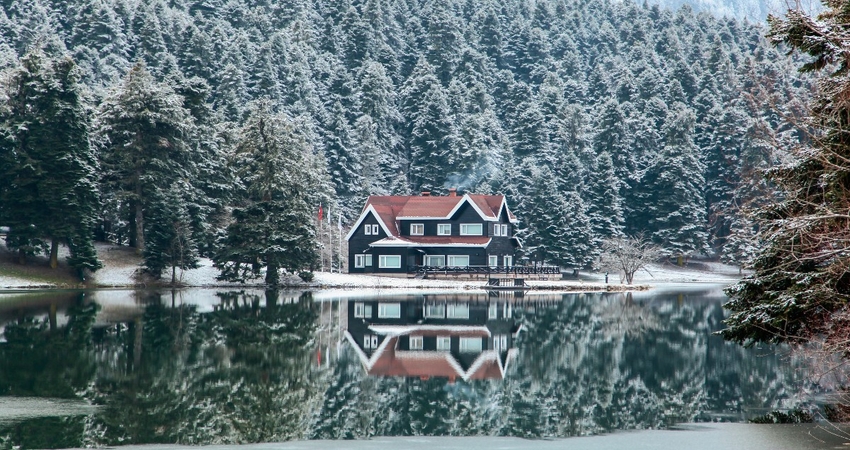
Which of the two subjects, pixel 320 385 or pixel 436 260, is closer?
pixel 320 385

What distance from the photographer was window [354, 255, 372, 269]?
254ft

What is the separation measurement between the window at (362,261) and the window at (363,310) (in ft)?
84.3

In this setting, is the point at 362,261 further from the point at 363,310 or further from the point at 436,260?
the point at 363,310

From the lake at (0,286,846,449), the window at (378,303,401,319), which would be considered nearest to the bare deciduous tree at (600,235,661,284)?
the lake at (0,286,846,449)

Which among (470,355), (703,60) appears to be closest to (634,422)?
(470,355)

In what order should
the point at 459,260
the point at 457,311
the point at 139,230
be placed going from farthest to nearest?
the point at 459,260
the point at 139,230
the point at 457,311

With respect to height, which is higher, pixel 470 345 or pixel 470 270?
pixel 470 270

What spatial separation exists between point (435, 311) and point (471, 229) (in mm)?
30655

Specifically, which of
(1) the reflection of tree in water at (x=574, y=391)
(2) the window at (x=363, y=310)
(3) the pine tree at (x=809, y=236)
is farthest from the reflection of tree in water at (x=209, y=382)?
(3) the pine tree at (x=809, y=236)

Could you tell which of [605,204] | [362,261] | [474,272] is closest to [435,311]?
[474,272]

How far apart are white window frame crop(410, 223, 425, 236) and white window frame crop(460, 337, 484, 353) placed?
43100 millimetres

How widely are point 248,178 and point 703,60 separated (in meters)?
91.3

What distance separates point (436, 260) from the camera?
76.9 m

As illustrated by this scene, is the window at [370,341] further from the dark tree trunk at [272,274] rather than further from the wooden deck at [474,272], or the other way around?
the wooden deck at [474,272]
